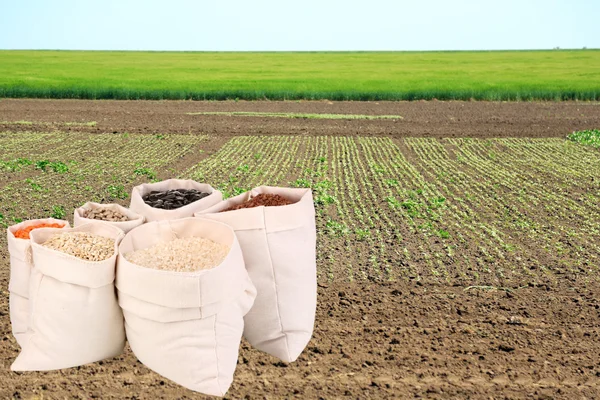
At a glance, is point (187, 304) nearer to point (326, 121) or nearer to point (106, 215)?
point (106, 215)

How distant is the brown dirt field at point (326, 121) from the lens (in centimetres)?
1844

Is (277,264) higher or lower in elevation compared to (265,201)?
lower

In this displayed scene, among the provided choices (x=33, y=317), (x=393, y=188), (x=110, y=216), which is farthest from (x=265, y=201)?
(x=393, y=188)

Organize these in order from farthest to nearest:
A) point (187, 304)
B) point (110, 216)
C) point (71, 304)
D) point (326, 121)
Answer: point (326, 121), point (110, 216), point (71, 304), point (187, 304)

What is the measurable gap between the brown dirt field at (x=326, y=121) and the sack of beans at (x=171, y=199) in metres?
12.7

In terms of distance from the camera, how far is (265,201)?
444 centimetres

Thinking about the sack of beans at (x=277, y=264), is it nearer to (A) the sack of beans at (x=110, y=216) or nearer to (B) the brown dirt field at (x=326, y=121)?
(A) the sack of beans at (x=110, y=216)

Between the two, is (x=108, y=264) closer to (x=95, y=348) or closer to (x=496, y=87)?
(x=95, y=348)

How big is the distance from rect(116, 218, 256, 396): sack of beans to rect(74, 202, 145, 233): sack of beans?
0.73ft

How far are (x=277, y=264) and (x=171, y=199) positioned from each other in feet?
3.28

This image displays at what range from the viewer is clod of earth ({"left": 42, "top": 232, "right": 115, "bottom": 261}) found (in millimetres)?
3879

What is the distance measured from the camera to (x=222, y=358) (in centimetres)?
384

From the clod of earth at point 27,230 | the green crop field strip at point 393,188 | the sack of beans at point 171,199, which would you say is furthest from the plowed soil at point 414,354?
the sack of beans at point 171,199

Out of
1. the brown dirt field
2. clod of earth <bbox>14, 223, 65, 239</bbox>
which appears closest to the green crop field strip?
the brown dirt field
